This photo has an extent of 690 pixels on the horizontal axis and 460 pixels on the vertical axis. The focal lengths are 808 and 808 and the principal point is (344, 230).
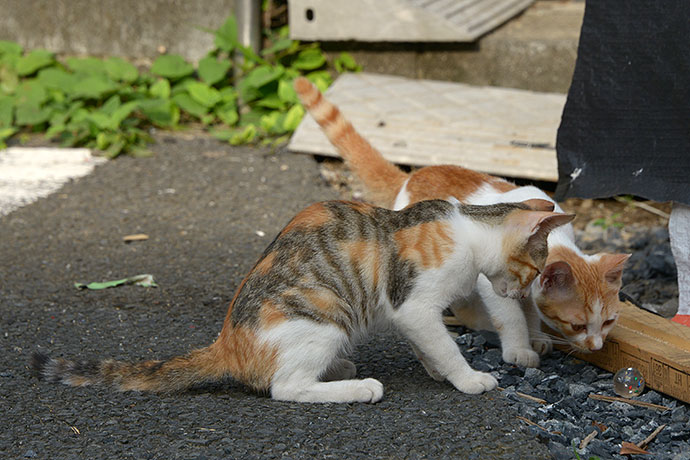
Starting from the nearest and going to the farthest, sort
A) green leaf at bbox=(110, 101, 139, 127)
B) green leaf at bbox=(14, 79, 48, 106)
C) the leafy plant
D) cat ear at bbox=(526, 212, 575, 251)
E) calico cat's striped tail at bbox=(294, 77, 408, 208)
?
1. cat ear at bbox=(526, 212, 575, 251)
2. calico cat's striped tail at bbox=(294, 77, 408, 208)
3. green leaf at bbox=(110, 101, 139, 127)
4. the leafy plant
5. green leaf at bbox=(14, 79, 48, 106)

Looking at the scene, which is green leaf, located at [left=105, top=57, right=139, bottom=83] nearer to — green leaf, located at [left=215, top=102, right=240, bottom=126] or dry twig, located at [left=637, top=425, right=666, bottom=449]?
green leaf, located at [left=215, top=102, right=240, bottom=126]

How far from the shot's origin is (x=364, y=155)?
149 inches

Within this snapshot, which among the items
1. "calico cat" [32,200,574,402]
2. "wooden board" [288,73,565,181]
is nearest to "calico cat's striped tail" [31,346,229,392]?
"calico cat" [32,200,574,402]

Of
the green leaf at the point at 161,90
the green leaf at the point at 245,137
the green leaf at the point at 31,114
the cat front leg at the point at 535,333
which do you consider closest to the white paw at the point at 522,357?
the cat front leg at the point at 535,333

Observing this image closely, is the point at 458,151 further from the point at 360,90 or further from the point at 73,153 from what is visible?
the point at 73,153

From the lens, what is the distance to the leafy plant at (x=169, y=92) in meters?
6.26

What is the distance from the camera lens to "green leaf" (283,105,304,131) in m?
6.15

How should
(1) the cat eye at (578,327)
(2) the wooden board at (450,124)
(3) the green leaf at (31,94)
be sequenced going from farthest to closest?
1. (3) the green leaf at (31,94)
2. (2) the wooden board at (450,124)
3. (1) the cat eye at (578,327)

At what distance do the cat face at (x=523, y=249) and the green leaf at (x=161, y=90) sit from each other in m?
4.38

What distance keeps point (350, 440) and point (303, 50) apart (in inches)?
186

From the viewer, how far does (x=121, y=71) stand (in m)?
6.53

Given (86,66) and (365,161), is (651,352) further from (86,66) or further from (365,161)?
(86,66)

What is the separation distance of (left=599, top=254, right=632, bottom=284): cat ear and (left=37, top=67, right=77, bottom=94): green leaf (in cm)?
488

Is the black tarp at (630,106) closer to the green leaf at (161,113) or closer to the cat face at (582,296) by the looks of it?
the cat face at (582,296)
